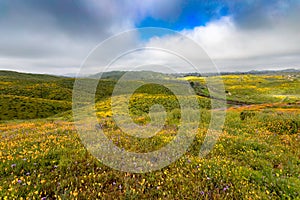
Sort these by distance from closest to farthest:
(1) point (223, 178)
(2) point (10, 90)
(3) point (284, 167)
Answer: (1) point (223, 178) → (3) point (284, 167) → (2) point (10, 90)

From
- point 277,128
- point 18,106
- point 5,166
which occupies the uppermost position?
point 5,166

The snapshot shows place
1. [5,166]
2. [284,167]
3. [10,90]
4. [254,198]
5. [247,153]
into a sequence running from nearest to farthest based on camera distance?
[254,198] < [5,166] < [284,167] < [247,153] < [10,90]

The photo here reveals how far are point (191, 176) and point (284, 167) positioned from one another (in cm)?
326

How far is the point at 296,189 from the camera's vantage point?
4250 mm

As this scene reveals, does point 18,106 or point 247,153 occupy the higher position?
point 247,153

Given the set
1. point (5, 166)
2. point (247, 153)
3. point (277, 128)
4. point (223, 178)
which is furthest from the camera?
point (277, 128)

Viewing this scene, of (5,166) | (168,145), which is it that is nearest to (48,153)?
(5,166)

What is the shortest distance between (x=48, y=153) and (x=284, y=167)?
25.2ft

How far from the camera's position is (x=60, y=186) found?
4.22 m

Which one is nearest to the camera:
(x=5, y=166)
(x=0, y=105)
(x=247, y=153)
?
(x=5, y=166)

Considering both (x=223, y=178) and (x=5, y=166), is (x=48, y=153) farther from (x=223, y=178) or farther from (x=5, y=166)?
(x=223, y=178)

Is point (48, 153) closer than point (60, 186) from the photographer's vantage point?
No

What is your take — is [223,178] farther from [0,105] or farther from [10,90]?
[10,90]

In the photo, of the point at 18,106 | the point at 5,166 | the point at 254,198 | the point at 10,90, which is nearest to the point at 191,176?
the point at 254,198
